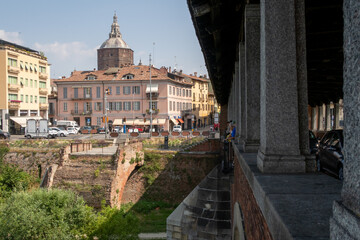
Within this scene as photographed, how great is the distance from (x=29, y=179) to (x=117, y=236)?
16.2 m

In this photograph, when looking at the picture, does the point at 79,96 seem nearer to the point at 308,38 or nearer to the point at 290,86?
the point at 308,38

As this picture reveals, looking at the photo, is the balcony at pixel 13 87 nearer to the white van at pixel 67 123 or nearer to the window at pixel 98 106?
the white van at pixel 67 123

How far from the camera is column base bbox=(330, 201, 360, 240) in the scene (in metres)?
1.54

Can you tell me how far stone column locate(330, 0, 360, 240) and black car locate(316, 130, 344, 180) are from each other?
288 inches

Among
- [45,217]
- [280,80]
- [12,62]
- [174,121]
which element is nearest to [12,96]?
[12,62]

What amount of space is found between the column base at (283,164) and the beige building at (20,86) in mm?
50949

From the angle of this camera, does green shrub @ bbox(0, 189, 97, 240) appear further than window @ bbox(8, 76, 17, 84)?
No

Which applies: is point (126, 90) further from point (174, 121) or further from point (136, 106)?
point (174, 121)

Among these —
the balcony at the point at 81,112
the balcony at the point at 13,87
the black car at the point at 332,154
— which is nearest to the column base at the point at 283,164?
the black car at the point at 332,154

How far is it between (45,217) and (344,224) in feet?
61.8

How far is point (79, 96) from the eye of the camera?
199 feet

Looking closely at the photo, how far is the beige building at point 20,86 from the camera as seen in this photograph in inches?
1948

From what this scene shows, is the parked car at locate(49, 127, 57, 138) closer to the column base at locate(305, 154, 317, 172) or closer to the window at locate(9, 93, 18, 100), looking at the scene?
the window at locate(9, 93, 18, 100)

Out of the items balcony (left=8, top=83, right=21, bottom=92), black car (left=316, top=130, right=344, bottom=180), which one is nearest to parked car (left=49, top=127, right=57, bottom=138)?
balcony (left=8, top=83, right=21, bottom=92)
